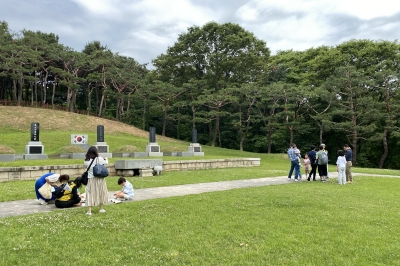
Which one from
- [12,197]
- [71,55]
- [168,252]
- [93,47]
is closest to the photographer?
[168,252]

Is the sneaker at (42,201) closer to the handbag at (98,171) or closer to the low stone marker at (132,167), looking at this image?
the handbag at (98,171)

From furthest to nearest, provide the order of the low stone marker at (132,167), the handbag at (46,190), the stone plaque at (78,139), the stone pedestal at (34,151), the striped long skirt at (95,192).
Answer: the stone plaque at (78,139), the stone pedestal at (34,151), the low stone marker at (132,167), the handbag at (46,190), the striped long skirt at (95,192)

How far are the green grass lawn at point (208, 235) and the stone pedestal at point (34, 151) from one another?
44.9 feet

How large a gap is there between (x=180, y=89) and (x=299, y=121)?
1424cm

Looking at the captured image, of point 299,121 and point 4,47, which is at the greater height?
point 4,47

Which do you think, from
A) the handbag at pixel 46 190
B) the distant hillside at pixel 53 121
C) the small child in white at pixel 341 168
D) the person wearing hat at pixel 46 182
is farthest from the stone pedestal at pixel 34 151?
the small child in white at pixel 341 168

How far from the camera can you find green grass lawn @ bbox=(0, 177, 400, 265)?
3803mm

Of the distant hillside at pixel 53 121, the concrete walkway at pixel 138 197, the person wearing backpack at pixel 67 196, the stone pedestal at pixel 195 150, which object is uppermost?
the distant hillside at pixel 53 121

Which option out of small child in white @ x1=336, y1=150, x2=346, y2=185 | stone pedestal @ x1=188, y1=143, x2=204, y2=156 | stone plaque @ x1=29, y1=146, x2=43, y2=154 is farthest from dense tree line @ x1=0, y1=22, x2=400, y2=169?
stone plaque @ x1=29, y1=146, x2=43, y2=154

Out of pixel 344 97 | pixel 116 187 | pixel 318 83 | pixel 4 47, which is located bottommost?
pixel 116 187

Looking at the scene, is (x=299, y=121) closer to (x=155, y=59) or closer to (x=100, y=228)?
(x=155, y=59)

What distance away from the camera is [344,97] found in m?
29.9

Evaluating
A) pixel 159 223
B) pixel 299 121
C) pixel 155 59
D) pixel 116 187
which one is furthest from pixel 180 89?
pixel 159 223

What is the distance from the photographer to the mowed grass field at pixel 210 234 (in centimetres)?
381
